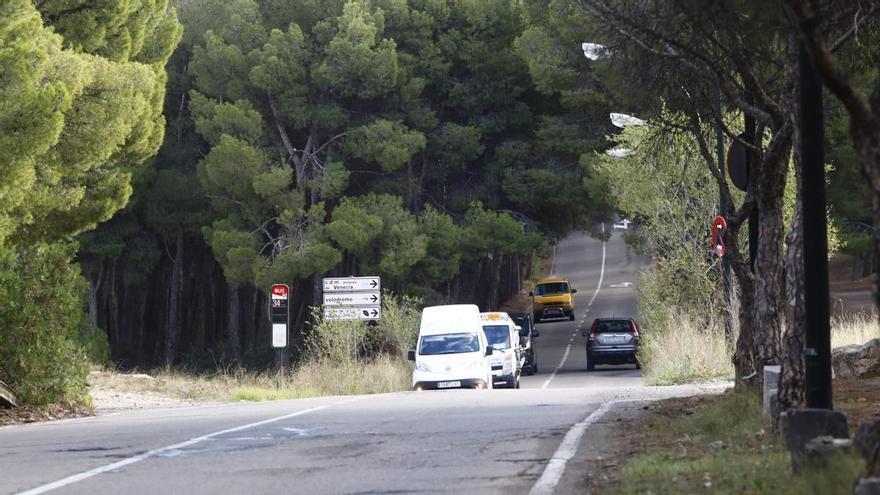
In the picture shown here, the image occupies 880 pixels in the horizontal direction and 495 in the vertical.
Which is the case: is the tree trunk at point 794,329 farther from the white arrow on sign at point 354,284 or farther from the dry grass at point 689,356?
the white arrow on sign at point 354,284

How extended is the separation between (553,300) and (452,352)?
36.4 metres

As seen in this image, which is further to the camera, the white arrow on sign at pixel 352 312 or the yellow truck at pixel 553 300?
the yellow truck at pixel 553 300

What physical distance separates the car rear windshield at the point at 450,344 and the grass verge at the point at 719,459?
17588 mm

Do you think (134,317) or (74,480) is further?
(134,317)

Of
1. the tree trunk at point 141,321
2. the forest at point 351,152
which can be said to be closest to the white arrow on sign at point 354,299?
the forest at point 351,152

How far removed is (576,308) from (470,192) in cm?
2309

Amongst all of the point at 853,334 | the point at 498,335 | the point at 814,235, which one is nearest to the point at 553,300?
the point at 498,335

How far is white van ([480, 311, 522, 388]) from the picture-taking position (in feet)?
122

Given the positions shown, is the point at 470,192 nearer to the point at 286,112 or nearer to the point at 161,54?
the point at 286,112

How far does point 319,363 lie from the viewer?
1459 inches

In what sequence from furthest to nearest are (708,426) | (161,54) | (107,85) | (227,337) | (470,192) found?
(227,337)
(470,192)
(161,54)
(107,85)
(708,426)

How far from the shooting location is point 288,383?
35.2m

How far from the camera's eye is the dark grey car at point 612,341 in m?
46.4

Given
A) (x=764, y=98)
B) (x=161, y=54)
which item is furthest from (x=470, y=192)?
(x=764, y=98)
